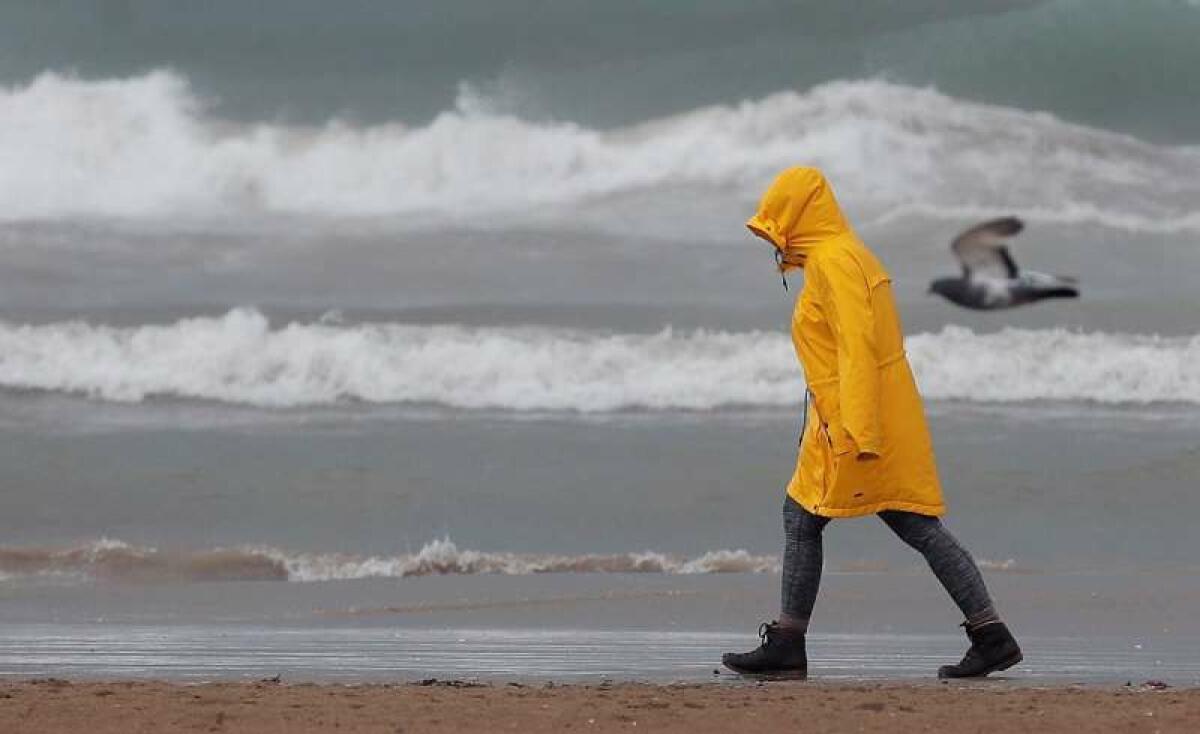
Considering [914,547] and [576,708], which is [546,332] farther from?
[576,708]

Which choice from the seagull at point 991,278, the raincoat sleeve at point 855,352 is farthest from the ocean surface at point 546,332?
the seagull at point 991,278

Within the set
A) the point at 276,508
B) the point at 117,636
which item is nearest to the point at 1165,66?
the point at 276,508

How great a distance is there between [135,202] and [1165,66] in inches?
369

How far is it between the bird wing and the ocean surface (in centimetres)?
119

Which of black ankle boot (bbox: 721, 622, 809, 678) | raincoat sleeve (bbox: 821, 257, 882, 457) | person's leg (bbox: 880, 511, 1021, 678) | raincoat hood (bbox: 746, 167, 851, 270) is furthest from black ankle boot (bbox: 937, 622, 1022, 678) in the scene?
raincoat hood (bbox: 746, 167, 851, 270)

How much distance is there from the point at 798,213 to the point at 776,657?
1.23 m

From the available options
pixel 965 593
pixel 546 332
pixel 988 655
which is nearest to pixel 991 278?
pixel 965 593

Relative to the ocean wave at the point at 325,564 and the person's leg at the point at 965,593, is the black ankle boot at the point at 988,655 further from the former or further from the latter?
the ocean wave at the point at 325,564

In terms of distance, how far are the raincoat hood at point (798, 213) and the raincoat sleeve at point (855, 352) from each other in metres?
0.14

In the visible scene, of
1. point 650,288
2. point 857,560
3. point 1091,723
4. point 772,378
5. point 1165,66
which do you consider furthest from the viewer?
point 1165,66

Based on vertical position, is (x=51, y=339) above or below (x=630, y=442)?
above

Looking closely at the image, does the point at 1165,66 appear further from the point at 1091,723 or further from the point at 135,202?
the point at 1091,723

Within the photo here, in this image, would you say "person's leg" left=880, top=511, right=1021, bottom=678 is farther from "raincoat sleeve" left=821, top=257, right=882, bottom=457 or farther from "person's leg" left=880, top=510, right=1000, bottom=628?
"raincoat sleeve" left=821, top=257, right=882, bottom=457

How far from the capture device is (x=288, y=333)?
16.8 metres
